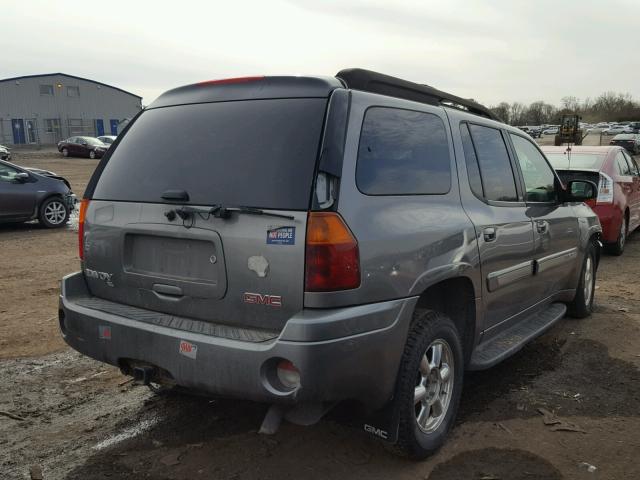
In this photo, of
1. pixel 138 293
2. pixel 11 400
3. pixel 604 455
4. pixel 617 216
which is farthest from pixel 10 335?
pixel 617 216

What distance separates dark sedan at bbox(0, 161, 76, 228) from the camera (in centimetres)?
1089

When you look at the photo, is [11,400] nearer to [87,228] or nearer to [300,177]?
[87,228]

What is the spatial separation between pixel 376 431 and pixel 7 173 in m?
10.6

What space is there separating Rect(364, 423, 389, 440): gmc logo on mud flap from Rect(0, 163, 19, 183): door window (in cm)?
1029

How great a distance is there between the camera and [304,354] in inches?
94.8

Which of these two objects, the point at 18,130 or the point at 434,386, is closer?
the point at 434,386

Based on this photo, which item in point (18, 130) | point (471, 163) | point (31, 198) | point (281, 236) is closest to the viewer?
point (281, 236)

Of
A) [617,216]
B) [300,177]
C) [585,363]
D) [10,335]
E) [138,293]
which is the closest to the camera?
[300,177]

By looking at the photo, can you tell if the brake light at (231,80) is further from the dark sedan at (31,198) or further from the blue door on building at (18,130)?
the blue door on building at (18,130)

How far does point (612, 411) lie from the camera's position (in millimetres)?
3695

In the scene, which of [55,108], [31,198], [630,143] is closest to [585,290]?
[31,198]

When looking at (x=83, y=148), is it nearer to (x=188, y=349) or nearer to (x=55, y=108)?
(x=55, y=108)

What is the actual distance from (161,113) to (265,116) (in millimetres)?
809

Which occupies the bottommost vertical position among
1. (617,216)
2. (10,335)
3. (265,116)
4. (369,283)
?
(10,335)
